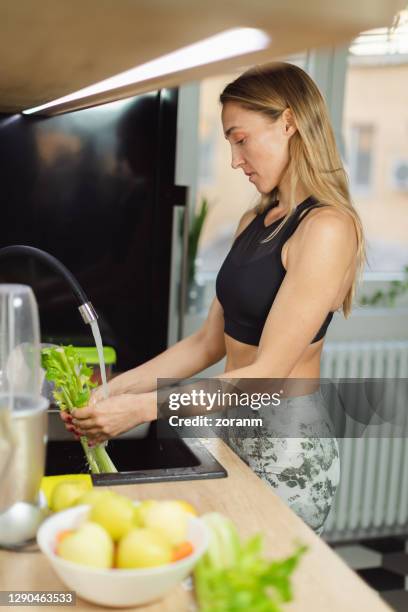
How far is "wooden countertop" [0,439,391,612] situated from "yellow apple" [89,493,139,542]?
126 millimetres

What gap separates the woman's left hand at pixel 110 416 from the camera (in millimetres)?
1402

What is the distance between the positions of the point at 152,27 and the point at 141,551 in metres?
0.50

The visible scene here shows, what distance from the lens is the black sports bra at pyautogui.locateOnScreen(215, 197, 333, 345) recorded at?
5.39ft

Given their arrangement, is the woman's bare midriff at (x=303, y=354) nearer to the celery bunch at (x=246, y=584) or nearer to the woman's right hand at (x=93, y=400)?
the woman's right hand at (x=93, y=400)

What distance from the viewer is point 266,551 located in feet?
3.34

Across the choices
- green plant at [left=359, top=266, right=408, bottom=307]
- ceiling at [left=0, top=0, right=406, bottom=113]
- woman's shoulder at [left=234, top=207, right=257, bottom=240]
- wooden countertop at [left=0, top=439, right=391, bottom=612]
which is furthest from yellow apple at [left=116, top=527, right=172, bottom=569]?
green plant at [left=359, top=266, right=408, bottom=307]

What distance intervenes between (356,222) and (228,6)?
1.13 m

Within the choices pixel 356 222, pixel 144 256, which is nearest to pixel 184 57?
pixel 356 222

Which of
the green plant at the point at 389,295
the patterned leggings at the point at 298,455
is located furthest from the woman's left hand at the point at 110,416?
the green plant at the point at 389,295

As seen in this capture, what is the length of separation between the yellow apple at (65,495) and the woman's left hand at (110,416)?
1.24ft

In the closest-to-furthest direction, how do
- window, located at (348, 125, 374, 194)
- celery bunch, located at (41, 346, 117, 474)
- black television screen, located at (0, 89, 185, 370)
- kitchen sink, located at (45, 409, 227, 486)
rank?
1. kitchen sink, located at (45, 409, 227, 486)
2. celery bunch, located at (41, 346, 117, 474)
3. black television screen, located at (0, 89, 185, 370)
4. window, located at (348, 125, 374, 194)

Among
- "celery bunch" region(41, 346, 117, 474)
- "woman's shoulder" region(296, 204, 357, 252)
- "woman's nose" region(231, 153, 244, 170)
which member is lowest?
"celery bunch" region(41, 346, 117, 474)

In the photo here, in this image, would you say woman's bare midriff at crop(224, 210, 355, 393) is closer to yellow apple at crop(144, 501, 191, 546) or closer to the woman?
the woman

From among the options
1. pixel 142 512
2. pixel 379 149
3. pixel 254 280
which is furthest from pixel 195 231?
pixel 142 512
